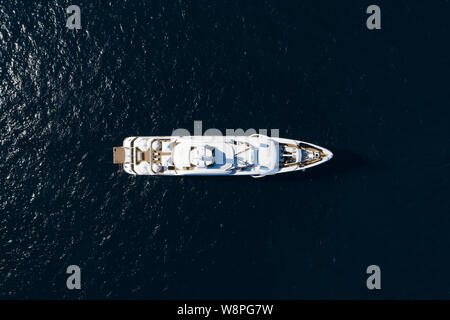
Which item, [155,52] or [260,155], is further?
[155,52]

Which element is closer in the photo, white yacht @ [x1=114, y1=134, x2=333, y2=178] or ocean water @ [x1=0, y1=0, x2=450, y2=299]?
white yacht @ [x1=114, y1=134, x2=333, y2=178]

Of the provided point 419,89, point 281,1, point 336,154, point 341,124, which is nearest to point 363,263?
point 336,154

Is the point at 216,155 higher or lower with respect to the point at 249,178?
higher

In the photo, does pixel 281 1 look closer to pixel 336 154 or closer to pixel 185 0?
pixel 185 0

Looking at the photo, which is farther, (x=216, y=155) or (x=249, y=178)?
→ (x=249, y=178)
